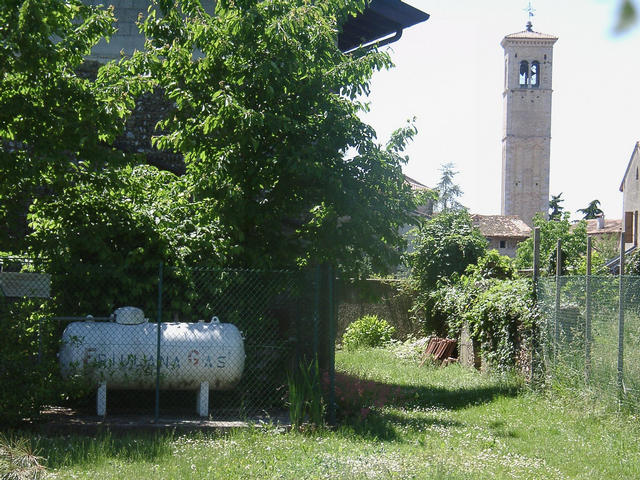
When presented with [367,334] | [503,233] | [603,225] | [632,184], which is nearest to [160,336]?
[367,334]

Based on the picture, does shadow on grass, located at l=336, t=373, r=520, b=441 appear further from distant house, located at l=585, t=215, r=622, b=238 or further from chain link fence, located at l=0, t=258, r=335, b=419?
distant house, located at l=585, t=215, r=622, b=238

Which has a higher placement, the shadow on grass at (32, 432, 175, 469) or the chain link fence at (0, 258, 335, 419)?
the chain link fence at (0, 258, 335, 419)

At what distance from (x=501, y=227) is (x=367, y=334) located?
4767 cm

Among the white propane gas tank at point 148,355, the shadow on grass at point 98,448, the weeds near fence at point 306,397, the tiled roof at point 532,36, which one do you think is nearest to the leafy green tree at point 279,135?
the white propane gas tank at point 148,355

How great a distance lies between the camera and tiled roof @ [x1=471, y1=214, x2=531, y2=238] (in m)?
62.3

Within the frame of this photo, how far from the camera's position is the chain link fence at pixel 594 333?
8258 mm

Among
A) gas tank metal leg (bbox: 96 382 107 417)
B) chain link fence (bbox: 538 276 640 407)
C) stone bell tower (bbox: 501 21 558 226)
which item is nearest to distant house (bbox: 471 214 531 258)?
stone bell tower (bbox: 501 21 558 226)

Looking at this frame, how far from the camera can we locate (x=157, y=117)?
46.8 feet

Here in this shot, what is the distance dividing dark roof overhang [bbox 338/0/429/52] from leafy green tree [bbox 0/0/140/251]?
7.49 metres

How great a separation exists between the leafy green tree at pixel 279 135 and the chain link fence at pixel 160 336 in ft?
2.24

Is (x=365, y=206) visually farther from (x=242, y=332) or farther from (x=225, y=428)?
(x=225, y=428)

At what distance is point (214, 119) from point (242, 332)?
2785 mm

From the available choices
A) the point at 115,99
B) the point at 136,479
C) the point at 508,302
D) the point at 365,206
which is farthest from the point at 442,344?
the point at 136,479

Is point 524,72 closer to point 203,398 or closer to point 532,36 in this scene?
point 532,36
